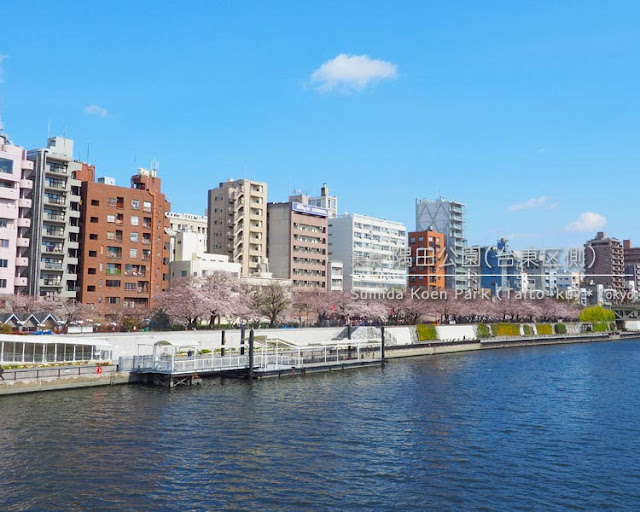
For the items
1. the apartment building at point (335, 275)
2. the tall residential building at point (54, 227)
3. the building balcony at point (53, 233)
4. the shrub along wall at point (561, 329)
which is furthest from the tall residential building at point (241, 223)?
the shrub along wall at point (561, 329)

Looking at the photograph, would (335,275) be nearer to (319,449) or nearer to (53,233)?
(53,233)

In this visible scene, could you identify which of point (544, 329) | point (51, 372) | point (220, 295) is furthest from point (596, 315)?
point (51, 372)

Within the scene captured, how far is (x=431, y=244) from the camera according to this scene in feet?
621

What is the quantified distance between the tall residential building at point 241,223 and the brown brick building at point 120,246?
25330 mm

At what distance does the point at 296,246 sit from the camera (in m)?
142

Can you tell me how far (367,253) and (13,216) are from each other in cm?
10126

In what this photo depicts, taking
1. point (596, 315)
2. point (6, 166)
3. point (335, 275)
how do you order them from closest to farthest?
1. point (6, 166)
2. point (335, 275)
3. point (596, 315)

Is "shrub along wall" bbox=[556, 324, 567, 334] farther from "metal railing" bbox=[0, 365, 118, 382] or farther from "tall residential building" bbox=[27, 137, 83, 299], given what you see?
"metal railing" bbox=[0, 365, 118, 382]

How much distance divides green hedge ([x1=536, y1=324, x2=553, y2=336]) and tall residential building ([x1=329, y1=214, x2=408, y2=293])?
36.9 m

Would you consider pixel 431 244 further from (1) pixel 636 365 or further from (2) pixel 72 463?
(2) pixel 72 463

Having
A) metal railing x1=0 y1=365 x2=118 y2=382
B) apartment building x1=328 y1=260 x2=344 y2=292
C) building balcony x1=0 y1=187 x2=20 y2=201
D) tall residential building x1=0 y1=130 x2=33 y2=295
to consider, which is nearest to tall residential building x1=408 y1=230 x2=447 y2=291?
apartment building x1=328 y1=260 x2=344 y2=292

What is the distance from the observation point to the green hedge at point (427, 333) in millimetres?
111062

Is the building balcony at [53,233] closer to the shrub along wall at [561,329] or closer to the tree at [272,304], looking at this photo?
the tree at [272,304]

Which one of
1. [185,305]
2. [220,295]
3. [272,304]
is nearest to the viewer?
[185,305]
